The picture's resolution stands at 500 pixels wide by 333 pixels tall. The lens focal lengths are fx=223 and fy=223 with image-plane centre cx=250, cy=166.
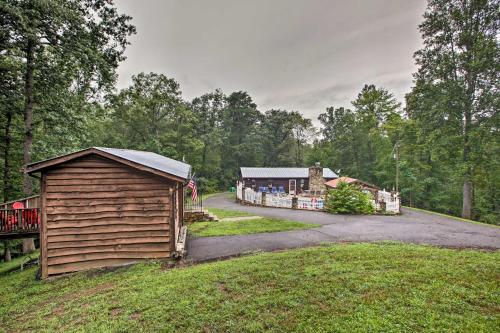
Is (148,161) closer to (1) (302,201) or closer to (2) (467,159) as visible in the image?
(1) (302,201)

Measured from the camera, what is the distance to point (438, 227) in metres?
10.3

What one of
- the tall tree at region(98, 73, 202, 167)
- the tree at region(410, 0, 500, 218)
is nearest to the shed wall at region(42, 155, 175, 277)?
the tall tree at region(98, 73, 202, 167)

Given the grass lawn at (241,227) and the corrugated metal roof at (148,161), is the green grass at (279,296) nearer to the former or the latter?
the corrugated metal roof at (148,161)

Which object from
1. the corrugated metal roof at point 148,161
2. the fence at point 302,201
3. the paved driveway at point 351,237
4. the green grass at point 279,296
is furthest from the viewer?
the fence at point 302,201

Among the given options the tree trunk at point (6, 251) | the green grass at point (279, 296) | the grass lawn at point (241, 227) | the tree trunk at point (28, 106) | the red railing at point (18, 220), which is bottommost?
the tree trunk at point (6, 251)

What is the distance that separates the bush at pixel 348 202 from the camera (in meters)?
14.5

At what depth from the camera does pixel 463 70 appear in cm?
1650

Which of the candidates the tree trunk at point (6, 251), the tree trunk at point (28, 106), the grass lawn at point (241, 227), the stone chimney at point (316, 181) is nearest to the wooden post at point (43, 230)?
the grass lawn at point (241, 227)

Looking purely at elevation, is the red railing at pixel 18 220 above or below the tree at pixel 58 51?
below

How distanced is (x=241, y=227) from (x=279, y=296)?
671 cm

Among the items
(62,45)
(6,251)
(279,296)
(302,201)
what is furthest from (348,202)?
(6,251)

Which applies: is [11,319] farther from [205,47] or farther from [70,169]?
[205,47]

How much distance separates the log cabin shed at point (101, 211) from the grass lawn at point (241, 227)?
2990mm

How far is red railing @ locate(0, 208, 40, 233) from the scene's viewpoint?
748 centimetres
